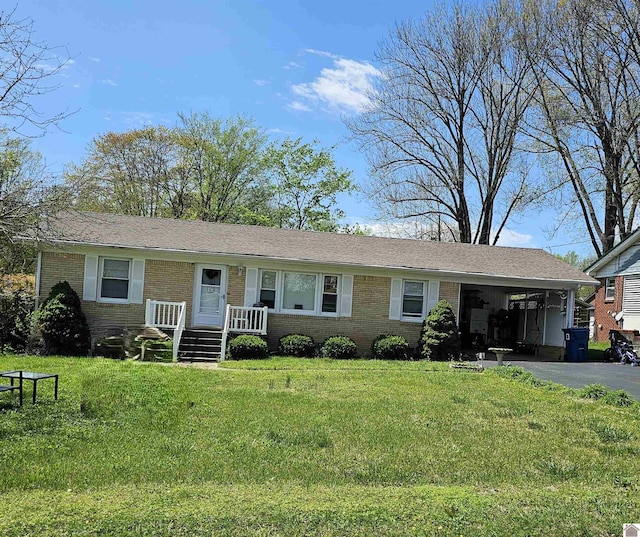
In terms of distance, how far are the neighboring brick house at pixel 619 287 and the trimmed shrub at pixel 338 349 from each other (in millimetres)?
10673

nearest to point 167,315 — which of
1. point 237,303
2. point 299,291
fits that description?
point 237,303

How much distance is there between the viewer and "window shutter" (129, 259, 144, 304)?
697 inches

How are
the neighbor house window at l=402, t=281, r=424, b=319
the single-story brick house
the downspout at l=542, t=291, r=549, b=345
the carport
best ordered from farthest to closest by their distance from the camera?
1. the downspout at l=542, t=291, r=549, b=345
2. the carport
3. the neighbor house window at l=402, t=281, r=424, b=319
4. the single-story brick house

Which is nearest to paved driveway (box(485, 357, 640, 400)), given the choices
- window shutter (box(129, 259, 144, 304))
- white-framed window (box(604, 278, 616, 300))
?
white-framed window (box(604, 278, 616, 300))

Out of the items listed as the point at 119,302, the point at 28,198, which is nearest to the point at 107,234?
the point at 119,302

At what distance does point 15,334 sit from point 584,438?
14.7 m

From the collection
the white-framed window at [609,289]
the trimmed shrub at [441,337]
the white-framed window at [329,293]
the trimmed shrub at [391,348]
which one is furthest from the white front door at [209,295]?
the white-framed window at [609,289]

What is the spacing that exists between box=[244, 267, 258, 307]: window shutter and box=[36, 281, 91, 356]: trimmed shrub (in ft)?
15.6

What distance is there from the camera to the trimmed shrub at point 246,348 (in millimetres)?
16328

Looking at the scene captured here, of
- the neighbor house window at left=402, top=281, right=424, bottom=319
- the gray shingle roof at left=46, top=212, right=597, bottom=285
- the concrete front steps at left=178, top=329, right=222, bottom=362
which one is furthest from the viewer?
the neighbor house window at left=402, top=281, right=424, bottom=319

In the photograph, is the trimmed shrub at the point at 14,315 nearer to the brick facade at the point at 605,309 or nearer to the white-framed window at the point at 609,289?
the brick facade at the point at 605,309

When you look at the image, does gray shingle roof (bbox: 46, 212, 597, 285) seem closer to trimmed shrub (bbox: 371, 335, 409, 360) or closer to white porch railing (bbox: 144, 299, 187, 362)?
white porch railing (bbox: 144, 299, 187, 362)

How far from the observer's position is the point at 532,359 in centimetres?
1877

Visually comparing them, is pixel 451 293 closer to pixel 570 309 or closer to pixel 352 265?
pixel 352 265
